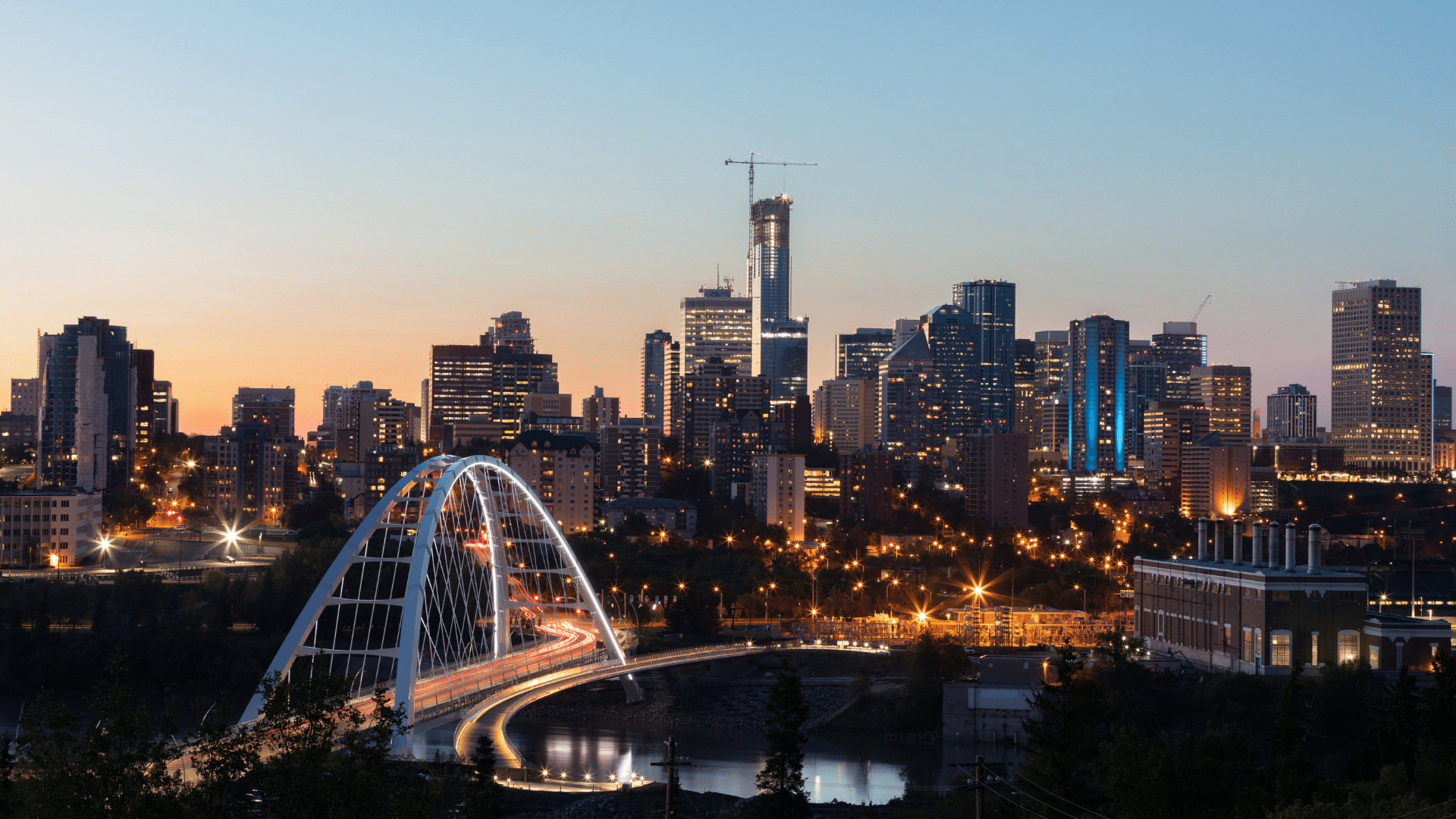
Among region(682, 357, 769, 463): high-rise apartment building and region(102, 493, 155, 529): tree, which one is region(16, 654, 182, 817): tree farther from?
region(682, 357, 769, 463): high-rise apartment building

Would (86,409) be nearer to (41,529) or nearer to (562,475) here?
(41,529)

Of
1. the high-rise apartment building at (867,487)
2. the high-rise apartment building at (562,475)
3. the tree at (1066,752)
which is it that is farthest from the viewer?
the high-rise apartment building at (867,487)

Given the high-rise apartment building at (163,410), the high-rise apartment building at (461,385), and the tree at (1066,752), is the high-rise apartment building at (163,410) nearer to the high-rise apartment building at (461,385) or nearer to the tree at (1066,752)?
the high-rise apartment building at (461,385)

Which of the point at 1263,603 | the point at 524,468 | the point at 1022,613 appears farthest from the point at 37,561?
the point at 1263,603

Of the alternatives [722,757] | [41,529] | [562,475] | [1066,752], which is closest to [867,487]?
[562,475]

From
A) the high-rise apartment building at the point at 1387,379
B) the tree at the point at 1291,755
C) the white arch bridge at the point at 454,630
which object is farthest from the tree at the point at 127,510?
the high-rise apartment building at the point at 1387,379

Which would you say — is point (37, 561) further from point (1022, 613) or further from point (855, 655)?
point (1022, 613)
